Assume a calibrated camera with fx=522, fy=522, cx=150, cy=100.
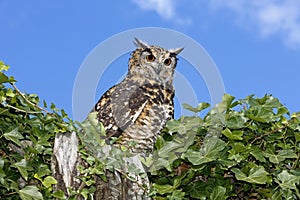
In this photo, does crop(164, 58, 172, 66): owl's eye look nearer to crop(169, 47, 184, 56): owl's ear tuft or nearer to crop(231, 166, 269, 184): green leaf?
crop(169, 47, 184, 56): owl's ear tuft

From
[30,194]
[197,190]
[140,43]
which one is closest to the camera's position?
[30,194]

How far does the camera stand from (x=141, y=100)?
3977mm

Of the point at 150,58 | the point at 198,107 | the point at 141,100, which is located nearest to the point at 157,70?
the point at 150,58

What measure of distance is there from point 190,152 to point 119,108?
1.00m

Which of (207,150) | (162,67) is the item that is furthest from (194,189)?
(162,67)

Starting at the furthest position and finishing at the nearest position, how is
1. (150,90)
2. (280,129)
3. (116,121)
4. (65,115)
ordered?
(150,90), (116,121), (280,129), (65,115)

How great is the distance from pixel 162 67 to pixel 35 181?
1906 mm

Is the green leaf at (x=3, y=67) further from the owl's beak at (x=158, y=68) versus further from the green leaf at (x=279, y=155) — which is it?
the owl's beak at (x=158, y=68)

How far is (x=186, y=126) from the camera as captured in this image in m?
3.22

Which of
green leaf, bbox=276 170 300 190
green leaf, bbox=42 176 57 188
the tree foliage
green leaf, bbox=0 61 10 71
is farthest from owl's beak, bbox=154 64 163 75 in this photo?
green leaf, bbox=42 176 57 188

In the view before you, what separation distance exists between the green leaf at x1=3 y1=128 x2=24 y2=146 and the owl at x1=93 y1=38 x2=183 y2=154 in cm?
73

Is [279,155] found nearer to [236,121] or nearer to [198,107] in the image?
[236,121]

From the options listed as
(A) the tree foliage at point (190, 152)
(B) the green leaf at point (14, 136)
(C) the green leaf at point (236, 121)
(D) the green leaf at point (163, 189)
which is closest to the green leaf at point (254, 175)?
(A) the tree foliage at point (190, 152)

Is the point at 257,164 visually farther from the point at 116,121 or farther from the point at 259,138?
the point at 116,121
